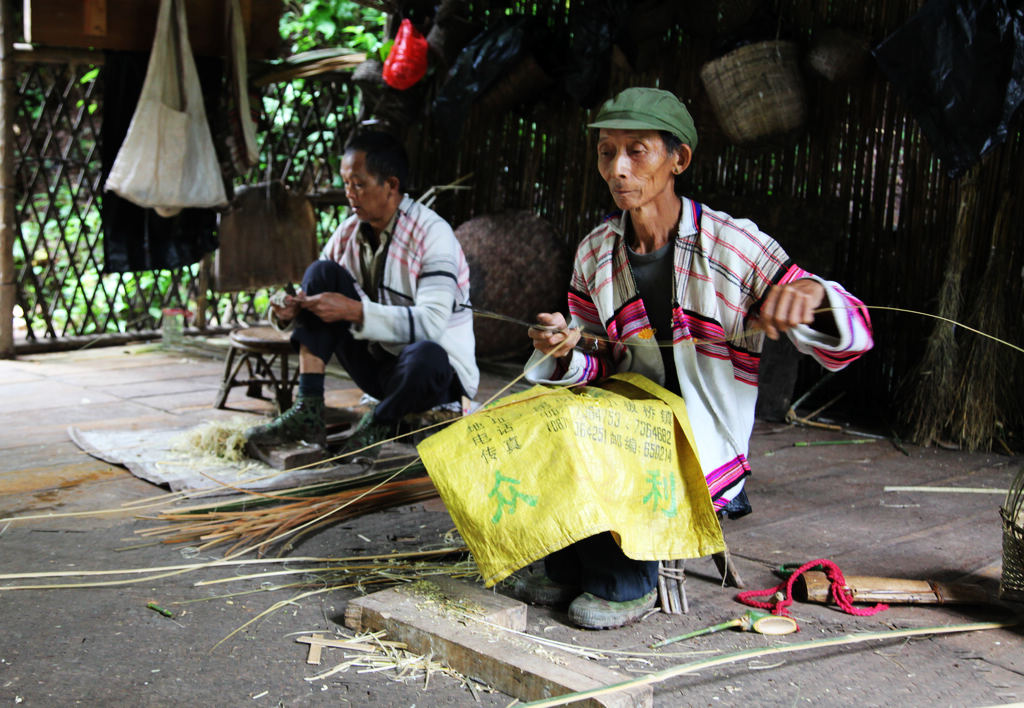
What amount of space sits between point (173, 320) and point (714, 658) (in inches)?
191

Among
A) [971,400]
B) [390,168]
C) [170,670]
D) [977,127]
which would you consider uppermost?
[977,127]

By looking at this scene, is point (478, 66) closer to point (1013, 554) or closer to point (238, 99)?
point (238, 99)

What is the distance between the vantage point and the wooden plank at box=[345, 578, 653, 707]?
1.59 m

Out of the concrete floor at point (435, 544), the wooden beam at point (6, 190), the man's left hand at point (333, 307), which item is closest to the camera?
the concrete floor at point (435, 544)

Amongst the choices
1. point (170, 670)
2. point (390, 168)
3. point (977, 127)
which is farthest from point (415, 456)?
point (977, 127)

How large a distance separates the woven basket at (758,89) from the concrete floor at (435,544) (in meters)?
1.50

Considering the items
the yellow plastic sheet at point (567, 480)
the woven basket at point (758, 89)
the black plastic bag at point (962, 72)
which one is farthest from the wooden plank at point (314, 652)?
the woven basket at point (758, 89)

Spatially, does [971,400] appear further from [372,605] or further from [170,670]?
[170,670]

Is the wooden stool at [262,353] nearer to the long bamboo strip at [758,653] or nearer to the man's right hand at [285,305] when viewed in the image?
the man's right hand at [285,305]

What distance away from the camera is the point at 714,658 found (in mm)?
Answer: 1762

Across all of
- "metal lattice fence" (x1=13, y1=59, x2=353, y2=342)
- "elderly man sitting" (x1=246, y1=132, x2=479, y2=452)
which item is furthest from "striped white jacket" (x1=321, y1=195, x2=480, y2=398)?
"metal lattice fence" (x1=13, y1=59, x2=353, y2=342)

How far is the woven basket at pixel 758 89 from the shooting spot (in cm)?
403

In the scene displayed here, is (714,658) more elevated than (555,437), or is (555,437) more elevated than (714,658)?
(555,437)

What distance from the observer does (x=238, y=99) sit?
4.89 metres
